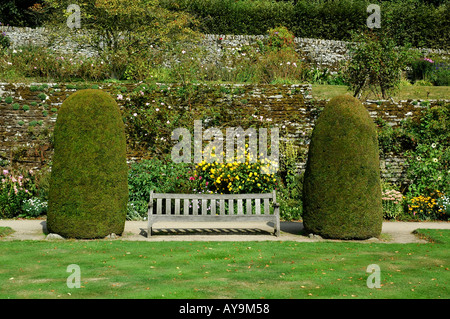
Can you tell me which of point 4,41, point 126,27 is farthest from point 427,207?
point 4,41

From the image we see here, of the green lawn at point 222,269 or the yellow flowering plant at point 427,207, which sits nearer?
the green lawn at point 222,269

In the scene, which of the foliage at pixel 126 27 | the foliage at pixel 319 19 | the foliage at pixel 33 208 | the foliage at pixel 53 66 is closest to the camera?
the foliage at pixel 33 208

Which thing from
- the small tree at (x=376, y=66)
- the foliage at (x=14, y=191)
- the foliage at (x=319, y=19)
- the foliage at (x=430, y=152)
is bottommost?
the foliage at (x=14, y=191)

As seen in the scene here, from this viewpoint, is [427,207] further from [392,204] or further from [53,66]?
[53,66]

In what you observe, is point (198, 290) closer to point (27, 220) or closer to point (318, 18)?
point (27, 220)

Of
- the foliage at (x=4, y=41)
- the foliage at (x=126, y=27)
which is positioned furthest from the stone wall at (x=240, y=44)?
the foliage at (x=126, y=27)

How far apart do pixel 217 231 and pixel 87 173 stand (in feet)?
8.99

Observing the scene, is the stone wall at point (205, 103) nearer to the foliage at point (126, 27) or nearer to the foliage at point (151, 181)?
the foliage at point (151, 181)

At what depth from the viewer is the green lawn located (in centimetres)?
540

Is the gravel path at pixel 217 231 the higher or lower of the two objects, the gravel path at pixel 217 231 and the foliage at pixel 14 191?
the lower

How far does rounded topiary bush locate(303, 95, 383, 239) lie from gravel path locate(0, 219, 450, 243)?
403mm

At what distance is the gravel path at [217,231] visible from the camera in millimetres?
8594

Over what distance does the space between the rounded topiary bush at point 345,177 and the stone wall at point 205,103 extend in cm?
392

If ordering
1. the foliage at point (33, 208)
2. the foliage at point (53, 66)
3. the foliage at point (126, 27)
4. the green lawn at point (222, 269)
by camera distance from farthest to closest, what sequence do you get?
1. the foliage at point (126, 27)
2. the foliage at point (53, 66)
3. the foliage at point (33, 208)
4. the green lawn at point (222, 269)
